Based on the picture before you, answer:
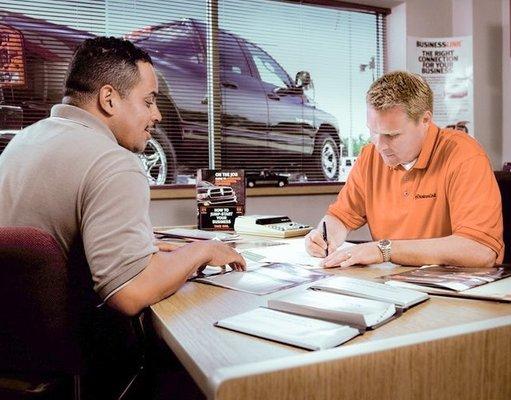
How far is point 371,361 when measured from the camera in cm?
72

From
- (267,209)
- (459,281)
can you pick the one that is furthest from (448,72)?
(459,281)

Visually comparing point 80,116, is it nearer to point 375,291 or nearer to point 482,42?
point 375,291

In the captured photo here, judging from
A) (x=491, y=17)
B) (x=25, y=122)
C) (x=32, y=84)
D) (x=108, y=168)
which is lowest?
(x=108, y=168)

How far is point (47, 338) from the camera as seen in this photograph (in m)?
0.98

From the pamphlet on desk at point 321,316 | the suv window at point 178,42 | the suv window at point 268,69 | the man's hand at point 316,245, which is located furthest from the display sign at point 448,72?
the pamphlet on desk at point 321,316

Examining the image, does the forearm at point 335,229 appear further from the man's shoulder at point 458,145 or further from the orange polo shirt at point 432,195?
the man's shoulder at point 458,145

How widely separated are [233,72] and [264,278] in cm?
218

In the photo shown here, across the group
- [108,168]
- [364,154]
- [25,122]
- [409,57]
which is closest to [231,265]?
[108,168]

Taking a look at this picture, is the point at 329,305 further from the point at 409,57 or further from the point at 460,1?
the point at 460,1

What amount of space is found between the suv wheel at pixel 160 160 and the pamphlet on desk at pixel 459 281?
6.42ft

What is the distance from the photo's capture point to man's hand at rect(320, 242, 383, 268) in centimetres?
147

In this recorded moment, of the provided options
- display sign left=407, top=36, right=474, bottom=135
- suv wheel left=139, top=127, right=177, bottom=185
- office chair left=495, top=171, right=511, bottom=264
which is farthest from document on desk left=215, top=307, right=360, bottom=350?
display sign left=407, top=36, right=474, bottom=135

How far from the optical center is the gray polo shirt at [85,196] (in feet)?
3.41

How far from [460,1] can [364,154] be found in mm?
2130
